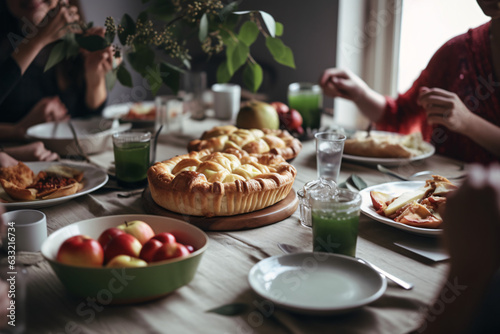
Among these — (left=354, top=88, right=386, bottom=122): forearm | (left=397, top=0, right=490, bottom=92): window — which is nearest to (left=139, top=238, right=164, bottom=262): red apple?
(left=354, top=88, right=386, bottom=122): forearm

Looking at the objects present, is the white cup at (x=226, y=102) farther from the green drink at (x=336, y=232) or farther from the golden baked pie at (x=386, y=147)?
the green drink at (x=336, y=232)

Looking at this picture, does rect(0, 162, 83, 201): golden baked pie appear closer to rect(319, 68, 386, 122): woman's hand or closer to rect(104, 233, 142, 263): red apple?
rect(104, 233, 142, 263): red apple

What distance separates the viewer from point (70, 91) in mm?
2658

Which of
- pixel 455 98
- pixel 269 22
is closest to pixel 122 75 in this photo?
pixel 269 22

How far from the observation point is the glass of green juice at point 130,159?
149cm

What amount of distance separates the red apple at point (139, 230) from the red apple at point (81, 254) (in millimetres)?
97

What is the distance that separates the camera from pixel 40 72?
2619 mm

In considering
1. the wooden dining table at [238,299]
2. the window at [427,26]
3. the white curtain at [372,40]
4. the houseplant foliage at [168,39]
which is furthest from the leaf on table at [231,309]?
the white curtain at [372,40]

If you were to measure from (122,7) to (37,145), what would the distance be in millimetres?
2206

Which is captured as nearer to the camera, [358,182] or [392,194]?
[392,194]

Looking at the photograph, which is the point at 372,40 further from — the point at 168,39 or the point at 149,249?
the point at 149,249

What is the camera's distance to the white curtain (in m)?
2.88

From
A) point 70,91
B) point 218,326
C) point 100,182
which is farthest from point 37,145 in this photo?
point 218,326

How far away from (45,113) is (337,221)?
1.74 metres
